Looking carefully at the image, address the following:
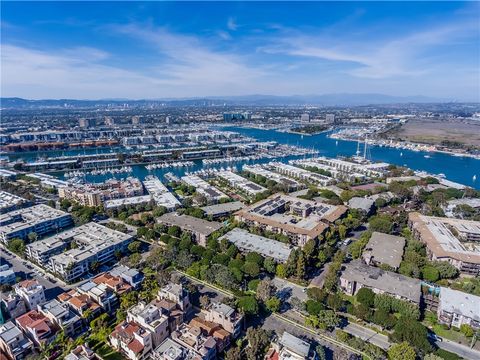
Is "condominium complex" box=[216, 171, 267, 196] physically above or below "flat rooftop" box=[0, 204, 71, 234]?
below

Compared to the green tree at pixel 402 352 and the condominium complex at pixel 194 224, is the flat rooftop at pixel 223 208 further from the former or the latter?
the green tree at pixel 402 352

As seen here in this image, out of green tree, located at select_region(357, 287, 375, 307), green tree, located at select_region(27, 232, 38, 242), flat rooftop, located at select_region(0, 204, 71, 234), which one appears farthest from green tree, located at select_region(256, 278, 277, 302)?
flat rooftop, located at select_region(0, 204, 71, 234)

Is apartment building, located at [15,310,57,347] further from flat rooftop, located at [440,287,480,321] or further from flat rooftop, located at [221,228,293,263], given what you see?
flat rooftop, located at [440,287,480,321]

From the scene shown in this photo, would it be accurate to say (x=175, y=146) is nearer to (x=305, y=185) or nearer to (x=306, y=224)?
(x=305, y=185)

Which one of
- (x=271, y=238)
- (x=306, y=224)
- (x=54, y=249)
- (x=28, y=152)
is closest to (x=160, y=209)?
(x=54, y=249)

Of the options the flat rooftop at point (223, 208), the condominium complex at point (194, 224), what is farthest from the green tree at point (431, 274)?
the flat rooftop at point (223, 208)

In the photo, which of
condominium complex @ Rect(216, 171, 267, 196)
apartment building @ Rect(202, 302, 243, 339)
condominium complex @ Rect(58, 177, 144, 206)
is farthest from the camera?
condominium complex @ Rect(216, 171, 267, 196)

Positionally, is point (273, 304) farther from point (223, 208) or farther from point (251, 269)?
point (223, 208)
